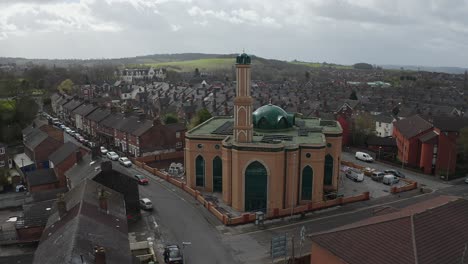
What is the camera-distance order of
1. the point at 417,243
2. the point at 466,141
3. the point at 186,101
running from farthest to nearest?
the point at 186,101 < the point at 466,141 < the point at 417,243

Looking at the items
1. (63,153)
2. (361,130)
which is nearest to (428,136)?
(361,130)

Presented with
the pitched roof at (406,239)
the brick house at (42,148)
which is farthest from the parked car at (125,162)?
the pitched roof at (406,239)

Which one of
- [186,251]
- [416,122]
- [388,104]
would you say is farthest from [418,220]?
[388,104]

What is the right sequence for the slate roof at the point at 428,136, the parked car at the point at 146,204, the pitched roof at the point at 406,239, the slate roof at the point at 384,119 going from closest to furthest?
the pitched roof at the point at 406,239 → the parked car at the point at 146,204 → the slate roof at the point at 428,136 → the slate roof at the point at 384,119

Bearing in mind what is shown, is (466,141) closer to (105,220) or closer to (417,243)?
(417,243)

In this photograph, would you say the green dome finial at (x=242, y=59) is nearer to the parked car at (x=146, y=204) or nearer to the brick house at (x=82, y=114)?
the parked car at (x=146, y=204)

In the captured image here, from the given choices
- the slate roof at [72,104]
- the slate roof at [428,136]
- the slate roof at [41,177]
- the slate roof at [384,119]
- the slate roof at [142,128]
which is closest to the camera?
the slate roof at [41,177]
